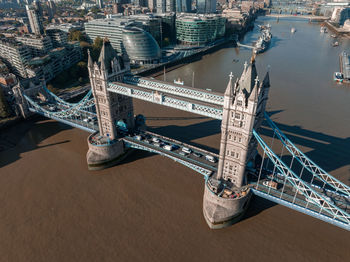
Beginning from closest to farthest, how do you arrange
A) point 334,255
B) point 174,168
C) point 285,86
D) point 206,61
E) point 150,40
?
point 334,255 → point 174,168 → point 285,86 → point 150,40 → point 206,61

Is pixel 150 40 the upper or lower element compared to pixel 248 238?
upper

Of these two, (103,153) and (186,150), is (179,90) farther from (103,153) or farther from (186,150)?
(103,153)

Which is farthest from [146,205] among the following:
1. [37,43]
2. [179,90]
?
[37,43]

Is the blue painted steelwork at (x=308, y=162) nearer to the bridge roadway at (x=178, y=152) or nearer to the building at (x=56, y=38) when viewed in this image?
the bridge roadway at (x=178, y=152)

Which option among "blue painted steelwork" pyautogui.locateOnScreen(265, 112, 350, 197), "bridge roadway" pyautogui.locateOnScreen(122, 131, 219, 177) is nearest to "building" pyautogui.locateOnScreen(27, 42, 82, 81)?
"bridge roadway" pyautogui.locateOnScreen(122, 131, 219, 177)

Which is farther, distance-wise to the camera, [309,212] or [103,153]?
[103,153]

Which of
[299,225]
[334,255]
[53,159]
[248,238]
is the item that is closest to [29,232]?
[53,159]

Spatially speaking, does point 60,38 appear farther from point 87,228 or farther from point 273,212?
point 273,212
